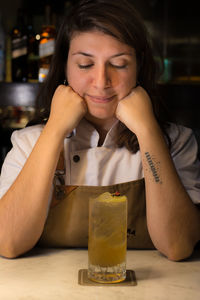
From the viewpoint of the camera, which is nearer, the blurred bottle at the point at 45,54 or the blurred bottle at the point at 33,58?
the blurred bottle at the point at 45,54

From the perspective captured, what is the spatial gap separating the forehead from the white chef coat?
0.26 m

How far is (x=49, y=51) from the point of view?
233cm

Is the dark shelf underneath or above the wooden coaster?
above

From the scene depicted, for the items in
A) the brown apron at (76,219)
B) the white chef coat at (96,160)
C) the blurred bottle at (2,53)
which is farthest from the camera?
the blurred bottle at (2,53)

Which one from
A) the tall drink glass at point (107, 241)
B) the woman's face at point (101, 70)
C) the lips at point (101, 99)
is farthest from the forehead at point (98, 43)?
the tall drink glass at point (107, 241)

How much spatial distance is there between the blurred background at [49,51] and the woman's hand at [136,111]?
71 cm

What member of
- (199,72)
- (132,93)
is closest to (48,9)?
(199,72)

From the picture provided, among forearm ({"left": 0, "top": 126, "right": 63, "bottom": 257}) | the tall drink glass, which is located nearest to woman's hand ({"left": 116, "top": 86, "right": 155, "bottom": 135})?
forearm ({"left": 0, "top": 126, "right": 63, "bottom": 257})

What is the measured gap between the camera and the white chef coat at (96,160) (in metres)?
1.47

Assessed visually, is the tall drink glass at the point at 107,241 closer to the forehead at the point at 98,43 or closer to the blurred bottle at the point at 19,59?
the forehead at the point at 98,43

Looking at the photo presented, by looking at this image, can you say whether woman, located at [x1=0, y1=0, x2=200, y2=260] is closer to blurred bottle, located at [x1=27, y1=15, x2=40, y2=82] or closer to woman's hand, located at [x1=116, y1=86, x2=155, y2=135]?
woman's hand, located at [x1=116, y1=86, x2=155, y2=135]

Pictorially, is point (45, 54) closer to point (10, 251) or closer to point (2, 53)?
point (2, 53)

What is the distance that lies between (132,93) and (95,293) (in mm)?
683

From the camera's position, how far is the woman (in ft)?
4.31
